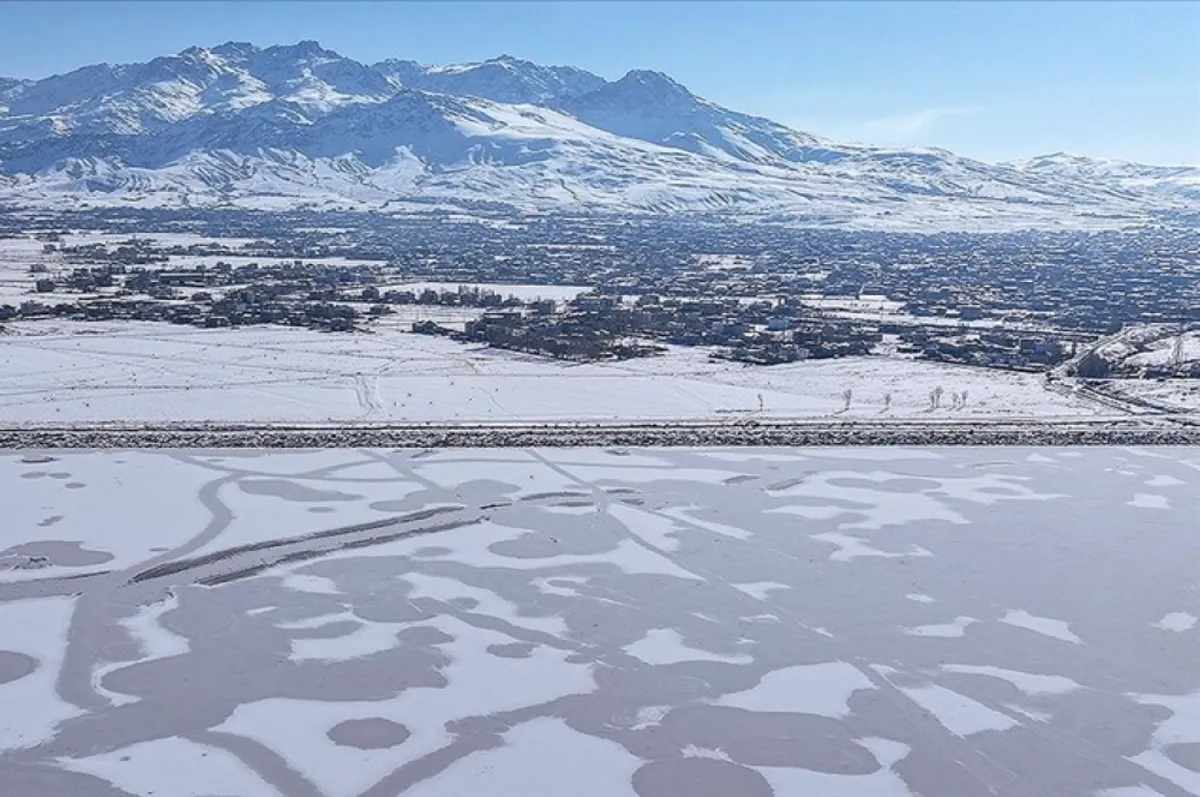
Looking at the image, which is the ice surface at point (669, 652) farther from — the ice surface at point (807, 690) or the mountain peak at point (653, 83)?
the mountain peak at point (653, 83)

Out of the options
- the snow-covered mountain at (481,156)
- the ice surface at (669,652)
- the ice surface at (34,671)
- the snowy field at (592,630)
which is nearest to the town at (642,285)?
the snowy field at (592,630)

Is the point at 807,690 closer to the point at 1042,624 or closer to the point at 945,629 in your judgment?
the point at 945,629

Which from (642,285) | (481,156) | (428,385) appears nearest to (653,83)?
(481,156)

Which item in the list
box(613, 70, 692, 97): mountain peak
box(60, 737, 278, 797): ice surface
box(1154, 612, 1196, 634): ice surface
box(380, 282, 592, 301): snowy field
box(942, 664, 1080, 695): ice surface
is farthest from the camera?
box(613, 70, 692, 97): mountain peak

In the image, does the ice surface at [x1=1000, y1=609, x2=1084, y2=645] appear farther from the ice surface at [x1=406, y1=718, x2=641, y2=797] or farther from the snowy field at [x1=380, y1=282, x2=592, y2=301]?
the snowy field at [x1=380, y1=282, x2=592, y2=301]

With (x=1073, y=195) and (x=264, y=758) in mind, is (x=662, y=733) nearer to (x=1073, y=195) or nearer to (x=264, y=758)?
(x=264, y=758)

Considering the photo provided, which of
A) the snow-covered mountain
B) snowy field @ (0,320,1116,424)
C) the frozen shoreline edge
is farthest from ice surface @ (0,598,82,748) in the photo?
the snow-covered mountain
